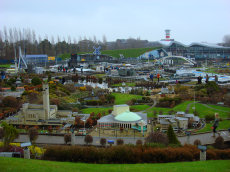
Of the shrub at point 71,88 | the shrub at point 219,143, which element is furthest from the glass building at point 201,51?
the shrub at point 219,143

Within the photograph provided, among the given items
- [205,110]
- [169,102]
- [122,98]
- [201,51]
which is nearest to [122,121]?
[169,102]

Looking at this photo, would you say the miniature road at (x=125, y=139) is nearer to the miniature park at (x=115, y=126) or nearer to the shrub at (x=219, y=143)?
the miniature park at (x=115, y=126)

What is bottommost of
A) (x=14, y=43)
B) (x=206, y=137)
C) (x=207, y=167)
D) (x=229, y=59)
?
(x=206, y=137)

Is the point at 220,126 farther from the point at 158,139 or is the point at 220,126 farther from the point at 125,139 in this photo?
the point at 125,139

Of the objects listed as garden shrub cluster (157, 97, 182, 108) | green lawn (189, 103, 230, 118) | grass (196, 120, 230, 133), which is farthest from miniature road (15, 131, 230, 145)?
garden shrub cluster (157, 97, 182, 108)

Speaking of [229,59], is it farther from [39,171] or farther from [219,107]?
[39,171]

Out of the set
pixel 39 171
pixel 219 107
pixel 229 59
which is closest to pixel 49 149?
pixel 39 171

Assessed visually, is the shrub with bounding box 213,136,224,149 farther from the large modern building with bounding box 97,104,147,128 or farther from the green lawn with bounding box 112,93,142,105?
the green lawn with bounding box 112,93,142,105

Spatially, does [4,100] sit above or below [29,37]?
below
